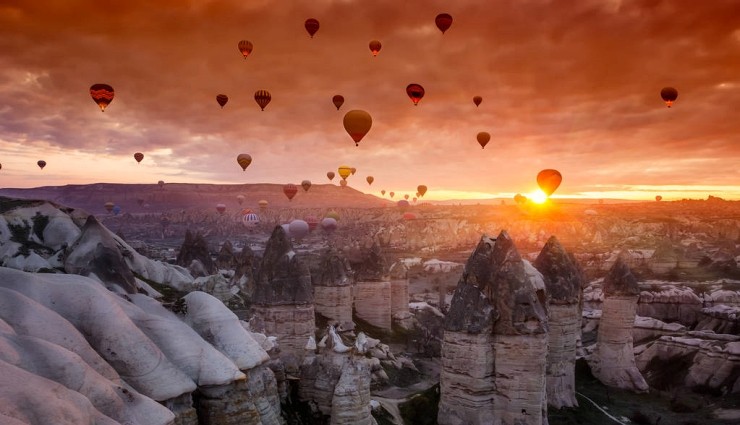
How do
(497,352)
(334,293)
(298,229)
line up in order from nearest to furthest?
(497,352) < (334,293) < (298,229)

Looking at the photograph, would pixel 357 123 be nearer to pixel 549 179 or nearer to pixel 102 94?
pixel 102 94

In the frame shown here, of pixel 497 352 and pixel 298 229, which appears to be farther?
pixel 298 229

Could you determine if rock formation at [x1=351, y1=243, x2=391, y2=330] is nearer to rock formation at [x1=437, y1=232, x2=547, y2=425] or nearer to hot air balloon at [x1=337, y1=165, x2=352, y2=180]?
rock formation at [x1=437, y1=232, x2=547, y2=425]

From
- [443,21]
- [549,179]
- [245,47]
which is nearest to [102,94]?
[245,47]

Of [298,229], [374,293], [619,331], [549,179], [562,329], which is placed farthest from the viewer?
[298,229]

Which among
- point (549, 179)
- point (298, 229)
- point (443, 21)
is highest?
point (443, 21)

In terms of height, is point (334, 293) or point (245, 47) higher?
point (245, 47)

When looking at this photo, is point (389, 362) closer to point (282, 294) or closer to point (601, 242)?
point (282, 294)
